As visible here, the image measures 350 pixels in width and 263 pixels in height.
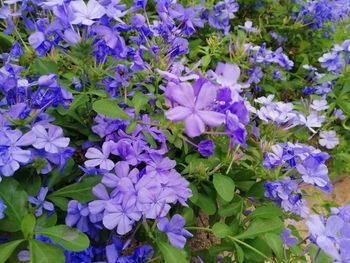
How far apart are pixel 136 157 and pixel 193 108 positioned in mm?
250

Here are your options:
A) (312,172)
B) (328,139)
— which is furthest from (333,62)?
(312,172)

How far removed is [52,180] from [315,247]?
0.58 m

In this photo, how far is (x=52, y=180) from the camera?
985 millimetres

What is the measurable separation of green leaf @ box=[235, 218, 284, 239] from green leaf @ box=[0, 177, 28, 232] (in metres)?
0.48

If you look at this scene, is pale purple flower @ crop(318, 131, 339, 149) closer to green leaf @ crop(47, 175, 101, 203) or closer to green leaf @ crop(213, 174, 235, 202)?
green leaf @ crop(213, 174, 235, 202)

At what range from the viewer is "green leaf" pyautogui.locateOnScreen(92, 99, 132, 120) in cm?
97

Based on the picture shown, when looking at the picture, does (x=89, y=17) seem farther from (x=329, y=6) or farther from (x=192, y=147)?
(x=329, y=6)

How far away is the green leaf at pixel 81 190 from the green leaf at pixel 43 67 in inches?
12.8

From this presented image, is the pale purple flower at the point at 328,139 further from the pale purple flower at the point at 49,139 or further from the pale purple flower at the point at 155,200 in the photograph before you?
the pale purple flower at the point at 49,139

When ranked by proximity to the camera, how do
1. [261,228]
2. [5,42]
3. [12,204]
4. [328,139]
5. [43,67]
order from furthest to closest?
[328,139]
[5,42]
[43,67]
[261,228]
[12,204]

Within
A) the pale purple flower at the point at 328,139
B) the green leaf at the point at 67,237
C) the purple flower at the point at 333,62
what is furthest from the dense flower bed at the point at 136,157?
the purple flower at the point at 333,62

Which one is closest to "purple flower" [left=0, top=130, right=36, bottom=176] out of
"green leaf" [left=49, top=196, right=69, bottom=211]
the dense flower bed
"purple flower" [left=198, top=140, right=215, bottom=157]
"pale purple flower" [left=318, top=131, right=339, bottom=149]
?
the dense flower bed

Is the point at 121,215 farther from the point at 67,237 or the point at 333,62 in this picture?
the point at 333,62

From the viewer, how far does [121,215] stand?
34.8 inches
